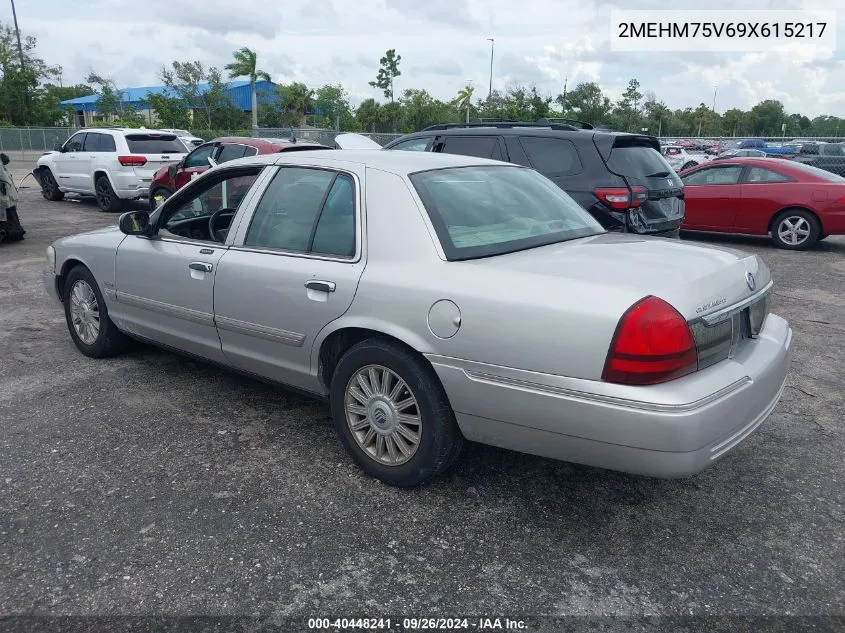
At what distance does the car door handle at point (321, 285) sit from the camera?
346 cm

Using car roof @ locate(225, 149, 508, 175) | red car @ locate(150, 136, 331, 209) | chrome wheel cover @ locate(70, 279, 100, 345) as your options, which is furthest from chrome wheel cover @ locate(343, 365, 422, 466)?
red car @ locate(150, 136, 331, 209)

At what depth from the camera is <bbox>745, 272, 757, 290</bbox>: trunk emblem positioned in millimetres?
3141

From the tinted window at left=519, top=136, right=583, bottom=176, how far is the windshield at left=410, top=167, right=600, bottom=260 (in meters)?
3.25

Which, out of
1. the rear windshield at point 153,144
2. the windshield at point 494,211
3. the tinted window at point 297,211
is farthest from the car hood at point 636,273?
the rear windshield at point 153,144

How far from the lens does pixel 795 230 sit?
1067cm

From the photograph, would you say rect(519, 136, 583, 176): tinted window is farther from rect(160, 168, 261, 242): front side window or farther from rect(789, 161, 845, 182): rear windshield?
rect(789, 161, 845, 182): rear windshield

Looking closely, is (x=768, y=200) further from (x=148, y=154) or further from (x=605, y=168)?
(x=148, y=154)

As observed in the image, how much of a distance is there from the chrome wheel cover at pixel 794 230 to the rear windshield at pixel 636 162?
4043mm

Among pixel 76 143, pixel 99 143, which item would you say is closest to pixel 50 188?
pixel 76 143

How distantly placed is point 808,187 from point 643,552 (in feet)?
30.8

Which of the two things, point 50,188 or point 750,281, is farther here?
point 50,188

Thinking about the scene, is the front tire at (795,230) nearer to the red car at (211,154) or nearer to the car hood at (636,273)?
the red car at (211,154)

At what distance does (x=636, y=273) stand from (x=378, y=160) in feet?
5.07

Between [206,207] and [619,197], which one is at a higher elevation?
[206,207]
